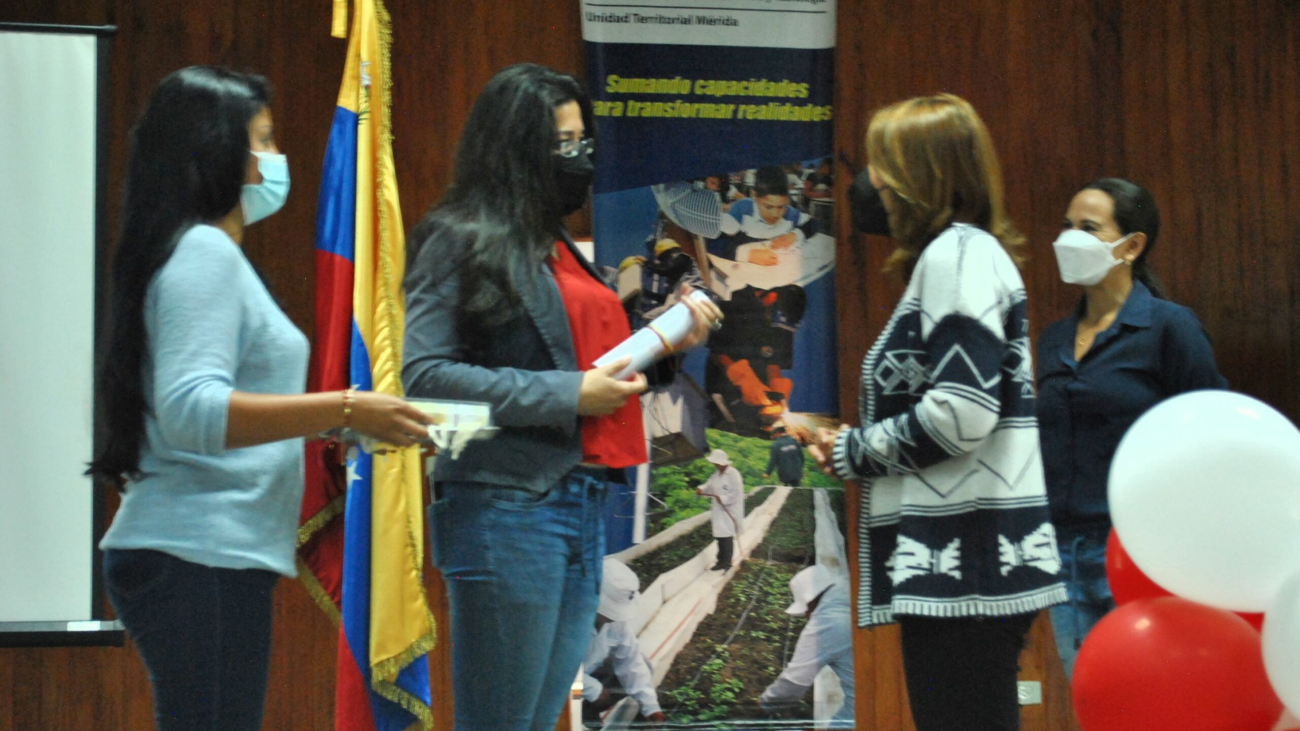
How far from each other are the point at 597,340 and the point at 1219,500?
92 centimetres

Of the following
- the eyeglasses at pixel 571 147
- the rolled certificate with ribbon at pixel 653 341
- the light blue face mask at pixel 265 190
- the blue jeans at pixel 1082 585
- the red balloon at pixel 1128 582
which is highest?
the eyeglasses at pixel 571 147

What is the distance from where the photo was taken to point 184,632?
137cm

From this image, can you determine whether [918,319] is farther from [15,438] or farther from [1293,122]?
[1293,122]

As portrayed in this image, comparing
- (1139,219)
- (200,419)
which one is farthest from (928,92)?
(200,419)

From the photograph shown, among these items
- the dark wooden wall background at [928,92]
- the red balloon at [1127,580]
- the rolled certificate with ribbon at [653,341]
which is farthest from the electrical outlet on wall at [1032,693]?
the rolled certificate with ribbon at [653,341]

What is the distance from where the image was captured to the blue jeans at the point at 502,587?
1588 millimetres

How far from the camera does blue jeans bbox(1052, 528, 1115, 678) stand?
8.09 feet

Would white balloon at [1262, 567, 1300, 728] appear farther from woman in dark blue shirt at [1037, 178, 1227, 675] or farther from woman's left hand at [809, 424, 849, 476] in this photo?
woman in dark blue shirt at [1037, 178, 1227, 675]

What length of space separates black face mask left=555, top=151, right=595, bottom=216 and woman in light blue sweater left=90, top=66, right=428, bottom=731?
0.48 metres

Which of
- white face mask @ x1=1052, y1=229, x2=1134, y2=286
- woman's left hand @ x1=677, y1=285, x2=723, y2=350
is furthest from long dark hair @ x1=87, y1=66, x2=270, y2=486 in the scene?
white face mask @ x1=1052, y1=229, x2=1134, y2=286

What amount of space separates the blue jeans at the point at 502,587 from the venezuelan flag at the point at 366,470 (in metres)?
0.45

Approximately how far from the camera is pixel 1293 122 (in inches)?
152

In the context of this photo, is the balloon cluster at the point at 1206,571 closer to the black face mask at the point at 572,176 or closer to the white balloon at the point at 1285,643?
the white balloon at the point at 1285,643

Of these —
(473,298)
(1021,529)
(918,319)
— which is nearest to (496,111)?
(473,298)
